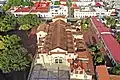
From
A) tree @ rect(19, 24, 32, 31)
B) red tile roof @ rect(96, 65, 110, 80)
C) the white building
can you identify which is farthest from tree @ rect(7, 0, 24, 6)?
red tile roof @ rect(96, 65, 110, 80)

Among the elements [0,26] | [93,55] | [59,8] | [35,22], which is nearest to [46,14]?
[59,8]

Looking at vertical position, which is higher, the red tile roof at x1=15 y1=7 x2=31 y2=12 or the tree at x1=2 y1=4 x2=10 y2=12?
the tree at x1=2 y1=4 x2=10 y2=12

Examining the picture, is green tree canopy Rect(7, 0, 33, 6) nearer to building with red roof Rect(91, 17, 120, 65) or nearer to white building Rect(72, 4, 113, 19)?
white building Rect(72, 4, 113, 19)

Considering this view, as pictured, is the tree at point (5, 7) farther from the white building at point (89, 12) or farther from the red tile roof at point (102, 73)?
the red tile roof at point (102, 73)

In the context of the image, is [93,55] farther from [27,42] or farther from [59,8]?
[59,8]

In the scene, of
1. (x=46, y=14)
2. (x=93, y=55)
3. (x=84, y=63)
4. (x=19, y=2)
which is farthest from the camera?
(x=19, y=2)

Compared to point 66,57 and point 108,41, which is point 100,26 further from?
point 66,57

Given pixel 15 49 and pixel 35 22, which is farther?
pixel 35 22

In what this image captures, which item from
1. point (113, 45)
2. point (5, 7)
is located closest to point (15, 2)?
point (5, 7)
